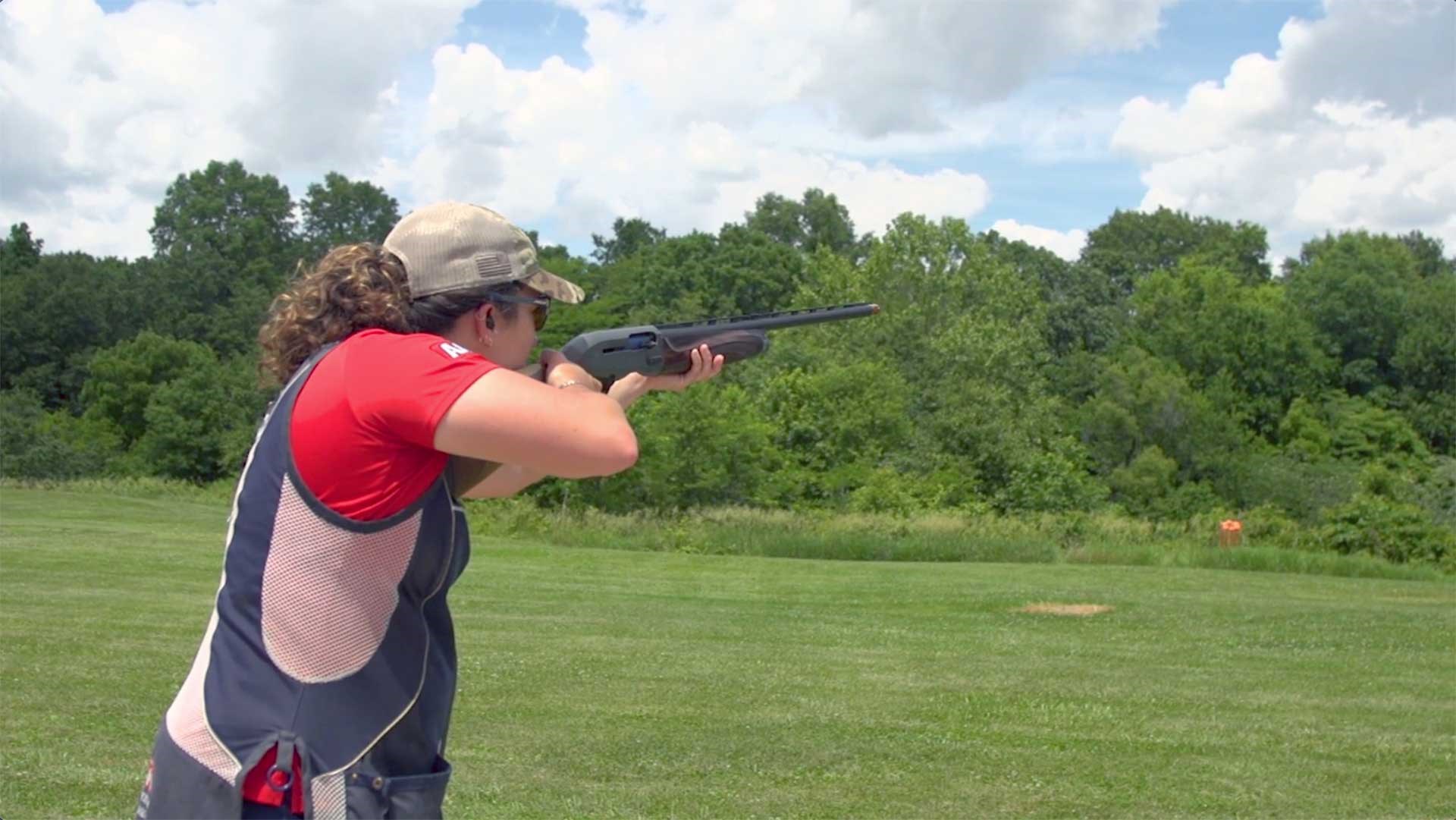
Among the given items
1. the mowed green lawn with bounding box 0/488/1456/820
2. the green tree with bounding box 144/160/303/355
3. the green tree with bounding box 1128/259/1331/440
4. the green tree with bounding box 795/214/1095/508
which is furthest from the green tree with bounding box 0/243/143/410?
the green tree with bounding box 1128/259/1331/440

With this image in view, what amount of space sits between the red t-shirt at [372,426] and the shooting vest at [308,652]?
0.03 meters

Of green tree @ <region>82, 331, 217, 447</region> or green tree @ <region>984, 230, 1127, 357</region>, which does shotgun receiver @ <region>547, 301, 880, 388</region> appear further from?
green tree @ <region>984, 230, 1127, 357</region>

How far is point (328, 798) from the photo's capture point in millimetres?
2633

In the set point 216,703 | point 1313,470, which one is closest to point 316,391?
point 216,703

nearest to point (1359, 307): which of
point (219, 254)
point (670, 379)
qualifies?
point (219, 254)

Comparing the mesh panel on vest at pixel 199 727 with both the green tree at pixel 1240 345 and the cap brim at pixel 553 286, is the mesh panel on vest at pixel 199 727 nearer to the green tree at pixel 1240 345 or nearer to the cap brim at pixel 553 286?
the cap brim at pixel 553 286

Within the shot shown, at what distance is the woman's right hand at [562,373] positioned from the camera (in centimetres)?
302

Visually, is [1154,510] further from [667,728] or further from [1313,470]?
[667,728]

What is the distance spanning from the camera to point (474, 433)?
252 cm

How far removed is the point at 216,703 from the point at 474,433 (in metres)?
0.72

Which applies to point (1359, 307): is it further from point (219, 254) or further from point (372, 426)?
point (372, 426)

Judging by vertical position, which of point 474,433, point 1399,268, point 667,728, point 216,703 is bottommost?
point 667,728

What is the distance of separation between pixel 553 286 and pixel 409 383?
50 cm

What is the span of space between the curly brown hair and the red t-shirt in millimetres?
146
